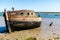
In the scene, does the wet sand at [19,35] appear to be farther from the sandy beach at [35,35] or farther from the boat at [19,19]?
the boat at [19,19]

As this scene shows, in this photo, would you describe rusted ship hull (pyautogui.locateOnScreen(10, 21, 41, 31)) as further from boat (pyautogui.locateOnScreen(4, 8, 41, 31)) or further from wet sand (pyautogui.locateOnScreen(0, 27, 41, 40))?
wet sand (pyautogui.locateOnScreen(0, 27, 41, 40))

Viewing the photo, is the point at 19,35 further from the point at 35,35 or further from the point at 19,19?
the point at 19,19

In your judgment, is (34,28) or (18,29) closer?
(18,29)

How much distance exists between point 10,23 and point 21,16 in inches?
75.1

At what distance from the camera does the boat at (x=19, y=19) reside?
1074 inches

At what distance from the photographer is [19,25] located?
90.6 ft

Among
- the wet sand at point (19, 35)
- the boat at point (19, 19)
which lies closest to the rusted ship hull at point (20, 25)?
the boat at point (19, 19)

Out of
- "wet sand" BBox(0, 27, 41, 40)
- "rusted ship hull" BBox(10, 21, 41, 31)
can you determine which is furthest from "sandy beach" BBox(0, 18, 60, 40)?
"rusted ship hull" BBox(10, 21, 41, 31)

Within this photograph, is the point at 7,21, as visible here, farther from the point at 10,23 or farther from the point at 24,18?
the point at 24,18

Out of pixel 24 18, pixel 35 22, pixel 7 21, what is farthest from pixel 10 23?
pixel 35 22

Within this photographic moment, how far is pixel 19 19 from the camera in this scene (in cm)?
2744

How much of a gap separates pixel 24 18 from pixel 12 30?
2453 millimetres

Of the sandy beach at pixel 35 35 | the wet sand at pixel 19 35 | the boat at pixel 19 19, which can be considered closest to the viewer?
the wet sand at pixel 19 35

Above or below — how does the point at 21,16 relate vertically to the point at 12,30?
above
